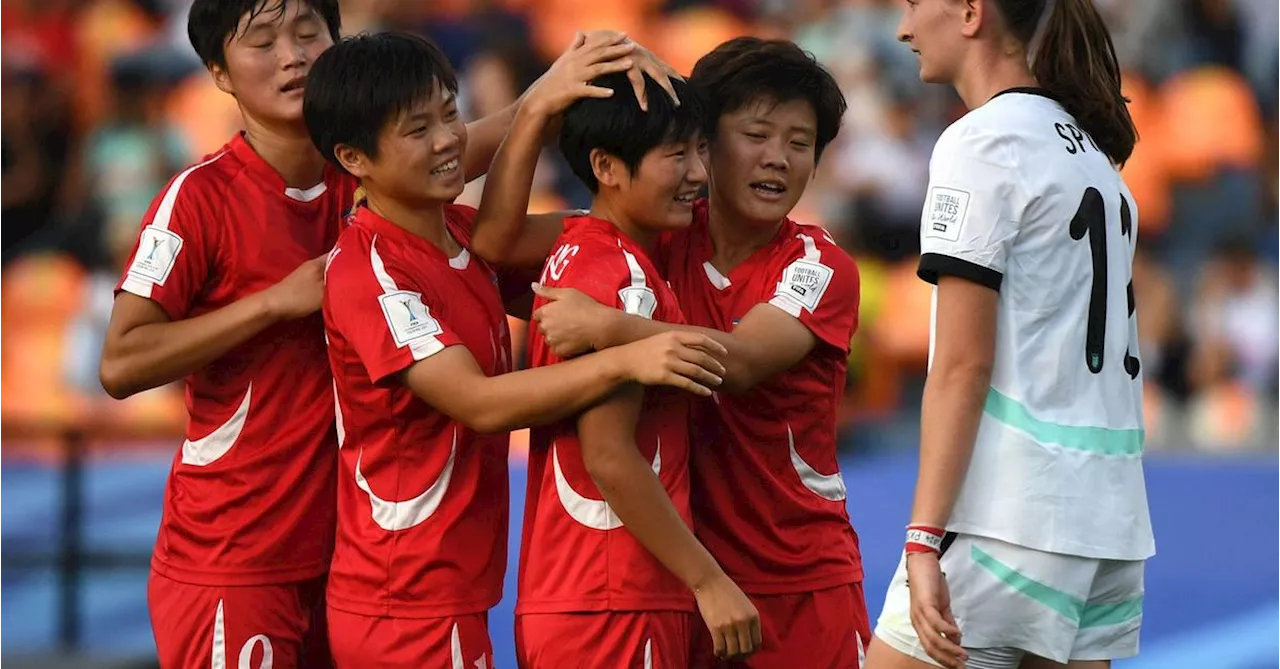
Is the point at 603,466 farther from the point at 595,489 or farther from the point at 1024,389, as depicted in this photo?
the point at 1024,389

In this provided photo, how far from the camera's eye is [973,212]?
9.82 feet

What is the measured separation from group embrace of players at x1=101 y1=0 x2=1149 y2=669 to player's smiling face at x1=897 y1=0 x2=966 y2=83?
0.01m

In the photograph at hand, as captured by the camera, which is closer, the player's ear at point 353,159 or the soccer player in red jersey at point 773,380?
the player's ear at point 353,159

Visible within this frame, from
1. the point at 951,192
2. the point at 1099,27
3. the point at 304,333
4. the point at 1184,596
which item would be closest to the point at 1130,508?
the point at 951,192

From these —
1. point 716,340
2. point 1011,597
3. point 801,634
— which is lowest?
point 801,634

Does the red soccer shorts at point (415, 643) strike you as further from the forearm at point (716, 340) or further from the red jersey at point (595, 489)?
the forearm at point (716, 340)

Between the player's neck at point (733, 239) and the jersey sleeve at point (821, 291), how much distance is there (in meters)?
0.08

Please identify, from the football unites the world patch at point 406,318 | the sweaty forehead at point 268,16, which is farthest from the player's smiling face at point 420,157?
the sweaty forehead at point 268,16

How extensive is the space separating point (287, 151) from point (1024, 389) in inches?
66.3

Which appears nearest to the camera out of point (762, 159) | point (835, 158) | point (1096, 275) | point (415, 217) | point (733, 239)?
point (1096, 275)

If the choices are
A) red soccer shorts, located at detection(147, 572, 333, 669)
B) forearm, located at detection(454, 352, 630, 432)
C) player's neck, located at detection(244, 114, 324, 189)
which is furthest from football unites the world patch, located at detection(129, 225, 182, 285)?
forearm, located at detection(454, 352, 630, 432)

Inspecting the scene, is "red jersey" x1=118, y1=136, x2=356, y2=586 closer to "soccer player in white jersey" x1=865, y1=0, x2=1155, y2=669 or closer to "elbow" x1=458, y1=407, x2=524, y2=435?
"elbow" x1=458, y1=407, x2=524, y2=435

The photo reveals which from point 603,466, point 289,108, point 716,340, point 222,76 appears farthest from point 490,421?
point 222,76

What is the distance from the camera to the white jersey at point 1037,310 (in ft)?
9.86
